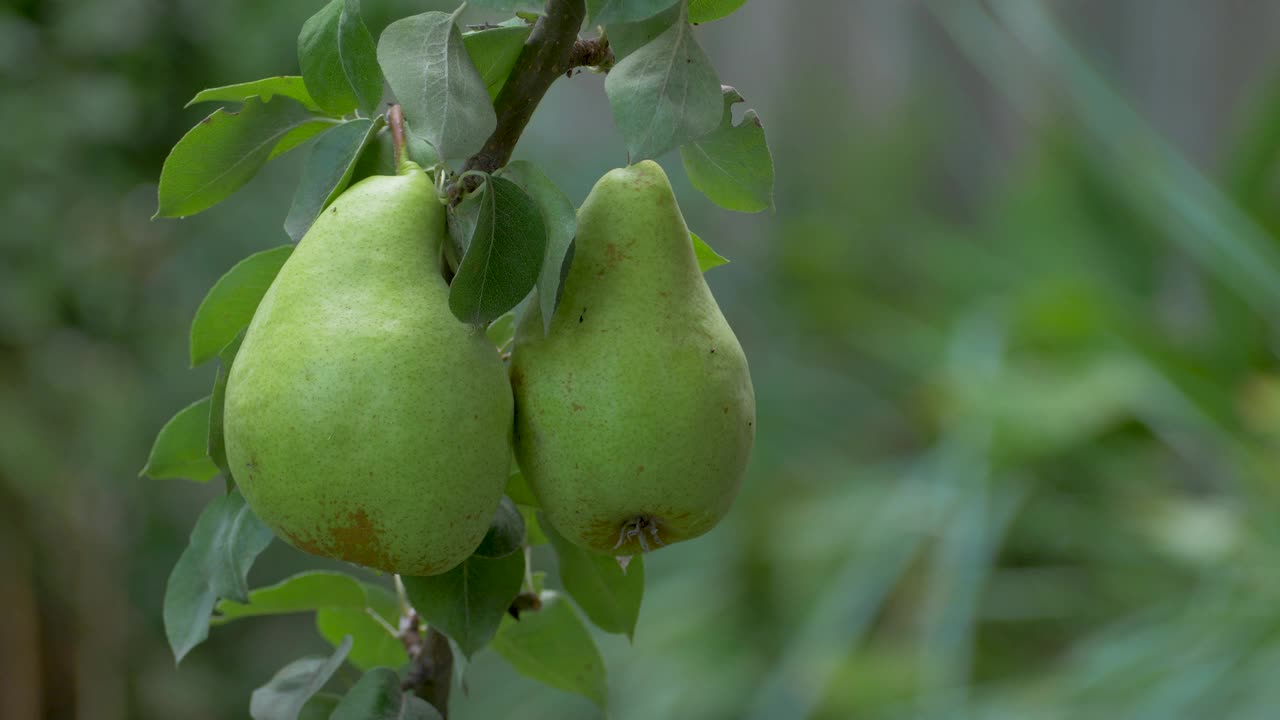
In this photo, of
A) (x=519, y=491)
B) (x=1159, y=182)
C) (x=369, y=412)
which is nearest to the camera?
(x=369, y=412)

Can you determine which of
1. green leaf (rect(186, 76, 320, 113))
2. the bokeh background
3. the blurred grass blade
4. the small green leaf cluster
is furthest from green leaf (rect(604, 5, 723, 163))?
the blurred grass blade

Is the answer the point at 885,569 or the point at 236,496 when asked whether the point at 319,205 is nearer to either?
the point at 236,496

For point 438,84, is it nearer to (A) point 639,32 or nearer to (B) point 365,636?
(A) point 639,32

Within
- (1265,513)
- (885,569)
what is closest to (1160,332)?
(1265,513)

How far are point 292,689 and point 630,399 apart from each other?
0.58 feet

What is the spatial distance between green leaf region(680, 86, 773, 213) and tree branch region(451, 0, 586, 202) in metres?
0.05

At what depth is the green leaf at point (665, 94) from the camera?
36cm

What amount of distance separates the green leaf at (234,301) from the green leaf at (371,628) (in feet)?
0.43

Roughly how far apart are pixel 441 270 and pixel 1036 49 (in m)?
1.59

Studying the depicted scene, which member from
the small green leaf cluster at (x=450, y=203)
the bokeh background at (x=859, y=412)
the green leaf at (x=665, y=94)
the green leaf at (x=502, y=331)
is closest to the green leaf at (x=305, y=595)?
the small green leaf cluster at (x=450, y=203)

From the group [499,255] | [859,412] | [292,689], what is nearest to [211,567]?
[292,689]

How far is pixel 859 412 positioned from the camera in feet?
7.01

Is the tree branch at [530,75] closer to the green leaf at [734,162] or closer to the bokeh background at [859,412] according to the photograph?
the green leaf at [734,162]

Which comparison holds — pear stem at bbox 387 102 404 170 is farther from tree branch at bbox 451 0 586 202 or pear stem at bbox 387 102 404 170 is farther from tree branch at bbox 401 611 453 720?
tree branch at bbox 401 611 453 720
